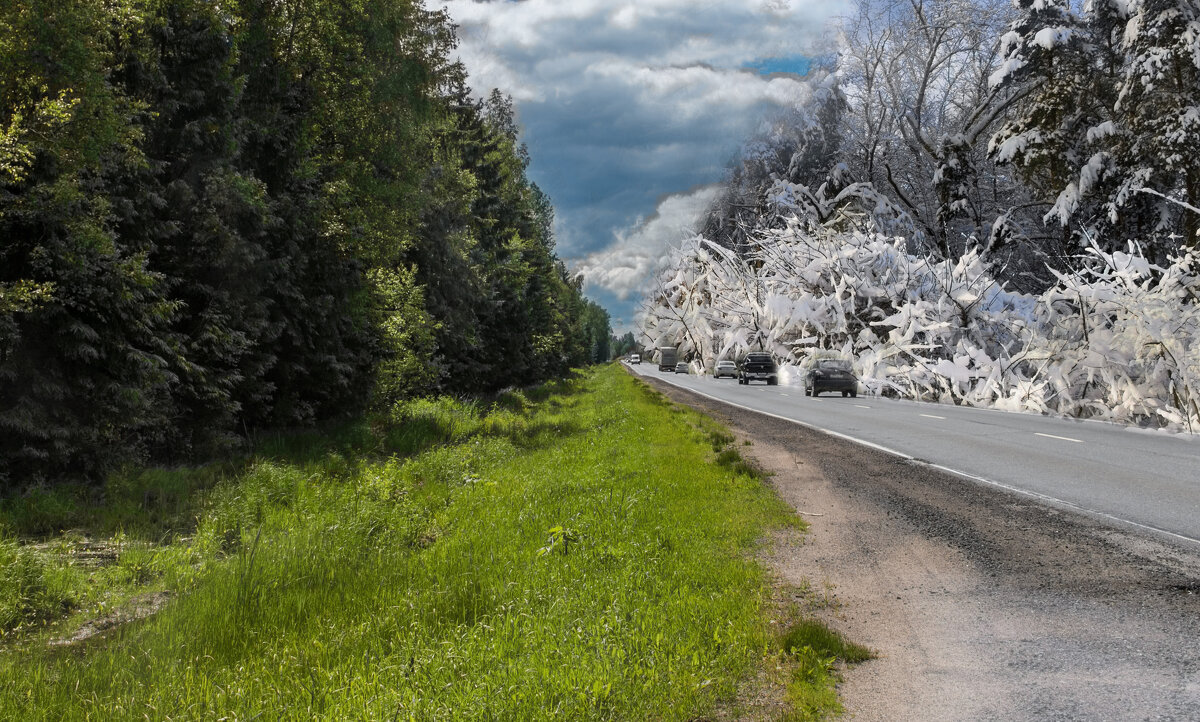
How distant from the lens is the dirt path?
3838 millimetres

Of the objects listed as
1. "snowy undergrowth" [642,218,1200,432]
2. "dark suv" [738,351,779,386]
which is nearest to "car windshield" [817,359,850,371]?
"snowy undergrowth" [642,218,1200,432]

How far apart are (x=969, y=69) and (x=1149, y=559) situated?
4204 centimetres

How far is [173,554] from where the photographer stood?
7.69 meters

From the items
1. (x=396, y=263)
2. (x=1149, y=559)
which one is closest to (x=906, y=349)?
(x=396, y=263)

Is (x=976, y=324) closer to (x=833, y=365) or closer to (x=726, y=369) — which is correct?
(x=833, y=365)

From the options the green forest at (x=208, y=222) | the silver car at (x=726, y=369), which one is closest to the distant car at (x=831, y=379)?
the green forest at (x=208, y=222)

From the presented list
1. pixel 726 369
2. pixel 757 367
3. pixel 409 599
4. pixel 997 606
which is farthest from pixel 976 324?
pixel 409 599

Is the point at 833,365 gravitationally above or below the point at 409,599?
above

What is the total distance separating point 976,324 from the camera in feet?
95.9

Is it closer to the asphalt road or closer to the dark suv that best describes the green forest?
the asphalt road

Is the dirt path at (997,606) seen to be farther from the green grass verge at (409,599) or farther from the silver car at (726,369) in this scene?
the silver car at (726,369)

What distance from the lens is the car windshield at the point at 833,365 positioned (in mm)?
31297

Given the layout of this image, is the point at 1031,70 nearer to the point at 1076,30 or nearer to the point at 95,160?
the point at 1076,30

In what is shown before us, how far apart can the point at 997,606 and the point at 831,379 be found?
26.7m
